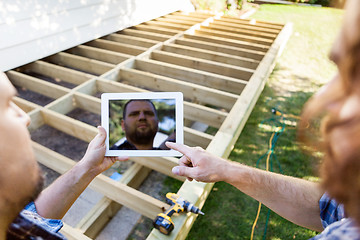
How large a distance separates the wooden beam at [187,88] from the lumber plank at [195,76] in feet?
1.12

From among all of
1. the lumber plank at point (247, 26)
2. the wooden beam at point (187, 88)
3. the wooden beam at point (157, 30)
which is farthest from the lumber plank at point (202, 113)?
the lumber plank at point (247, 26)

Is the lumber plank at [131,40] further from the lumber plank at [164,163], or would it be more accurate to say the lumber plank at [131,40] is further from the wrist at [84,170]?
the wrist at [84,170]

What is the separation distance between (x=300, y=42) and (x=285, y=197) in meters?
7.61

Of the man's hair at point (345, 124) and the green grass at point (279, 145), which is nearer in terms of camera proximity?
the man's hair at point (345, 124)

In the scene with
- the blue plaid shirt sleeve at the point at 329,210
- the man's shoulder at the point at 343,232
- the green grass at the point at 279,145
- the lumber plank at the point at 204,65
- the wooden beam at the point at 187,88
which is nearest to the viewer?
the man's shoulder at the point at 343,232

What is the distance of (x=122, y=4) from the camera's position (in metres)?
5.10

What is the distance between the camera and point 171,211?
1896 millimetres

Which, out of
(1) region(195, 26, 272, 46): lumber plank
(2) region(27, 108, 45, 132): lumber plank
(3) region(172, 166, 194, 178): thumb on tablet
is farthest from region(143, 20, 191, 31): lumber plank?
(3) region(172, 166, 194, 178): thumb on tablet

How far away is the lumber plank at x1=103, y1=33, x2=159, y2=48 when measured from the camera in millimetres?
4691

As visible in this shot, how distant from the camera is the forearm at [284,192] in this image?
4.73 feet

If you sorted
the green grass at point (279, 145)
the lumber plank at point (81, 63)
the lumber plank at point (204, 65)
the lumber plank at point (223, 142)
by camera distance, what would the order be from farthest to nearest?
the lumber plank at point (81, 63) < the lumber plank at point (204, 65) < the green grass at point (279, 145) < the lumber plank at point (223, 142)

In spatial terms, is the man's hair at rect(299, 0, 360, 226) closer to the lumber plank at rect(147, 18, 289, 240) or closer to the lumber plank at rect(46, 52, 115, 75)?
the lumber plank at rect(147, 18, 289, 240)

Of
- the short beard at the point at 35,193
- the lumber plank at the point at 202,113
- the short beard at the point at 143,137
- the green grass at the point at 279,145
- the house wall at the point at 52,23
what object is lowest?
the green grass at the point at 279,145

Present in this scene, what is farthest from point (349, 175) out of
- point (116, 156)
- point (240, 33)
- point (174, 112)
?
point (240, 33)
